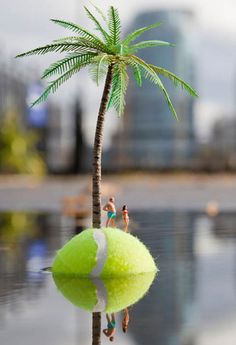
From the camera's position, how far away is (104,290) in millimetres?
17609

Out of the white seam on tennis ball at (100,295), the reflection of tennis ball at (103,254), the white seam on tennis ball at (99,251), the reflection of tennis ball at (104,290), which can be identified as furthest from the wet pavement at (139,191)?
the white seam on tennis ball at (100,295)

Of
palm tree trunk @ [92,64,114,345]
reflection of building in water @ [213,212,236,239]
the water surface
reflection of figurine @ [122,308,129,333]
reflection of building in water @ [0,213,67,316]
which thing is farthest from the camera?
reflection of building in water @ [213,212,236,239]

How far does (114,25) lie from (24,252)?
745 cm

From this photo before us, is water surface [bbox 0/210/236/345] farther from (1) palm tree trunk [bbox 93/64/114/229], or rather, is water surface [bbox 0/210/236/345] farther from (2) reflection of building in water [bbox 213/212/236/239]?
(1) palm tree trunk [bbox 93/64/114/229]

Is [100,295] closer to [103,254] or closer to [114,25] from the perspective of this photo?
[103,254]

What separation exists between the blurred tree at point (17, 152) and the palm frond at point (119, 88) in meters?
50.9

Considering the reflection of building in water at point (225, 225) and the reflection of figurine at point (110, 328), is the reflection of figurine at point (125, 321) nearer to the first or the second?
the reflection of figurine at point (110, 328)

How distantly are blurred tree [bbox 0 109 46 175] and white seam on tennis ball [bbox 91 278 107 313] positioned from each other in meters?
52.4

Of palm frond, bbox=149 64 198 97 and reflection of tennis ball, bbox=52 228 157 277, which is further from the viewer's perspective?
palm frond, bbox=149 64 198 97

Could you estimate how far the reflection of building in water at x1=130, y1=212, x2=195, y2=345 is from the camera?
13477 millimetres

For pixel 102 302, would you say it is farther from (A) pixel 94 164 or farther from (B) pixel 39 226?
(B) pixel 39 226

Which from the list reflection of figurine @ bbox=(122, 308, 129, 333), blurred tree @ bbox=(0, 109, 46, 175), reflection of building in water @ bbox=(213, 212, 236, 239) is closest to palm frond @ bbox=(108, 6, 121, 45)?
reflection of figurine @ bbox=(122, 308, 129, 333)

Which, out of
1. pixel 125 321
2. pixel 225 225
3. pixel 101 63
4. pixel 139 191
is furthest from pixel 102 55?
pixel 139 191

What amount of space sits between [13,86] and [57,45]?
7484 cm
